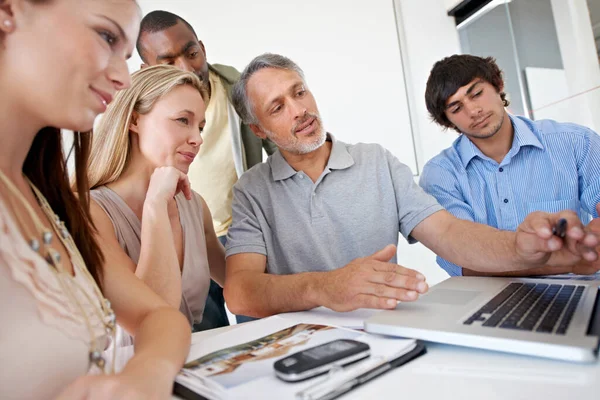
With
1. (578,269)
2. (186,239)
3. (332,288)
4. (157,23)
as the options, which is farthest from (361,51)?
(332,288)

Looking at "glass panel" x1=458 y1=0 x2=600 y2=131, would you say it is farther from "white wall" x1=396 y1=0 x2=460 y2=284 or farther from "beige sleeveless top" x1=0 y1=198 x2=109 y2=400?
"beige sleeveless top" x1=0 y1=198 x2=109 y2=400

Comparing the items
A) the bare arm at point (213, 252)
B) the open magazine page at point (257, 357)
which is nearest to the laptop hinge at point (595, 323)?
the open magazine page at point (257, 357)

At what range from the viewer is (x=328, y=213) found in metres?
1.36

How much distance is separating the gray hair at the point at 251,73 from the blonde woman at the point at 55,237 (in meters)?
0.88

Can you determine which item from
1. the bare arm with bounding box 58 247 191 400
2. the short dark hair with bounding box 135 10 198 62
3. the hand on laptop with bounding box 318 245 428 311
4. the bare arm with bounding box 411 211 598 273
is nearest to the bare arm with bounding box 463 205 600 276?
the bare arm with bounding box 411 211 598 273

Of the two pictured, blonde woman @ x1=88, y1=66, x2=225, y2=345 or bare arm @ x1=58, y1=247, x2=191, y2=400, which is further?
blonde woman @ x1=88, y1=66, x2=225, y2=345

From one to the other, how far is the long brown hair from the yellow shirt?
3.91 ft

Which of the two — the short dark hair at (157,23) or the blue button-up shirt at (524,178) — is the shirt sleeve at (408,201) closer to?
the blue button-up shirt at (524,178)

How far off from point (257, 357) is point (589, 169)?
62.3 inches

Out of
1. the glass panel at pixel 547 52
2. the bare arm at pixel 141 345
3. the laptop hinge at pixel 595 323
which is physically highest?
the glass panel at pixel 547 52

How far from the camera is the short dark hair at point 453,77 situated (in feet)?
6.40

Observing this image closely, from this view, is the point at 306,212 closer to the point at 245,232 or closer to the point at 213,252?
the point at 245,232

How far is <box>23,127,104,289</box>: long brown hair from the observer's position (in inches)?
26.7

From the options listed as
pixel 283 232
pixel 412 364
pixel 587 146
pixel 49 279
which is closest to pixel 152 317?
pixel 49 279
